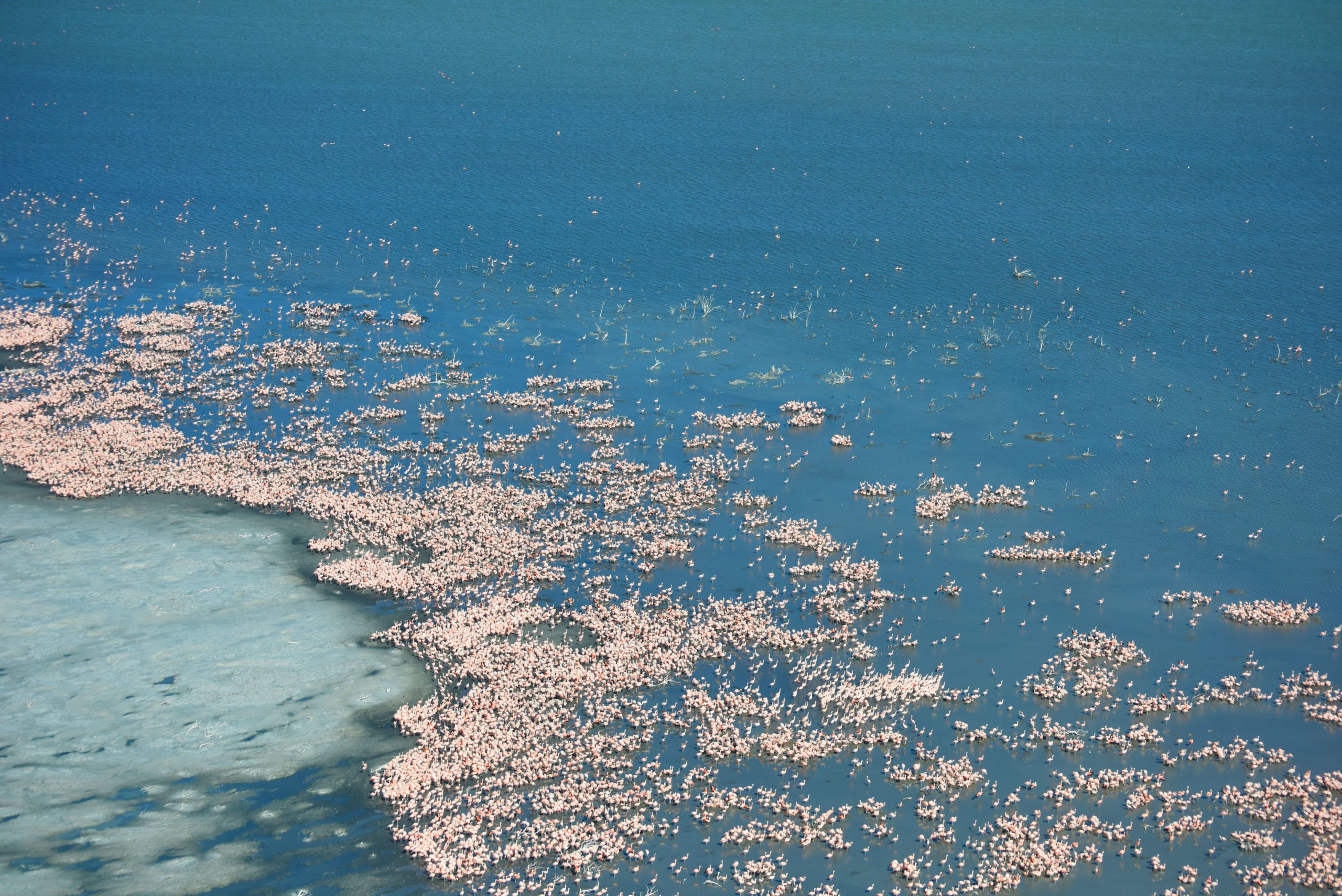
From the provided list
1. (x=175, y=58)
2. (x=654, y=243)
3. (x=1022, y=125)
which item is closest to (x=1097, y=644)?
(x=654, y=243)

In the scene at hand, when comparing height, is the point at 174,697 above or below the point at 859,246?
below

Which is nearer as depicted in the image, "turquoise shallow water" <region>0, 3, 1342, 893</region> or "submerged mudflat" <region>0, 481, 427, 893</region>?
"submerged mudflat" <region>0, 481, 427, 893</region>

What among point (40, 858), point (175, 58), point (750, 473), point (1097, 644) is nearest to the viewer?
point (40, 858)

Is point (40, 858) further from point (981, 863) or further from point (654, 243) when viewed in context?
point (654, 243)

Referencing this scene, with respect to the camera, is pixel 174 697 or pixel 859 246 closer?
pixel 174 697

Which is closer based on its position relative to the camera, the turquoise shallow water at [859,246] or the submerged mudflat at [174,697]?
the submerged mudflat at [174,697]

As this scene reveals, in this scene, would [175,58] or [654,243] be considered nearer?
[654,243]

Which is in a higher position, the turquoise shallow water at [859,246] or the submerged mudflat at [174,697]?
the turquoise shallow water at [859,246]

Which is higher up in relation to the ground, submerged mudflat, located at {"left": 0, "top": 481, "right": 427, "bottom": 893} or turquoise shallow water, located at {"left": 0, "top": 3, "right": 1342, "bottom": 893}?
turquoise shallow water, located at {"left": 0, "top": 3, "right": 1342, "bottom": 893}
